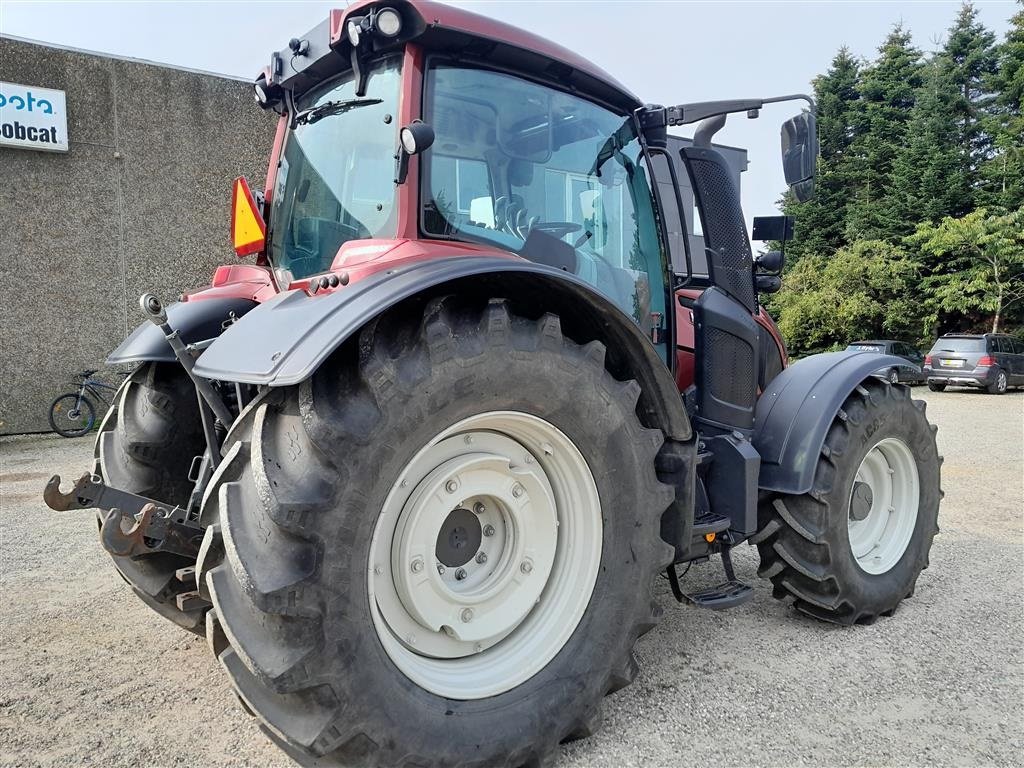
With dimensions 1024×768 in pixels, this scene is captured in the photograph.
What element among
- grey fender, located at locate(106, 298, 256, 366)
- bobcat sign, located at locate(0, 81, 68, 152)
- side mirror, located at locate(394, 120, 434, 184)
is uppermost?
bobcat sign, located at locate(0, 81, 68, 152)

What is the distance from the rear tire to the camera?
19331mm

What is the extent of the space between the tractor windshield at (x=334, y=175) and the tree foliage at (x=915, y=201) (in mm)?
26237

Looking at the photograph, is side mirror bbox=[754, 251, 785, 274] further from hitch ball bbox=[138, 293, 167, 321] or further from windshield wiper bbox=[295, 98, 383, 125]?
hitch ball bbox=[138, 293, 167, 321]

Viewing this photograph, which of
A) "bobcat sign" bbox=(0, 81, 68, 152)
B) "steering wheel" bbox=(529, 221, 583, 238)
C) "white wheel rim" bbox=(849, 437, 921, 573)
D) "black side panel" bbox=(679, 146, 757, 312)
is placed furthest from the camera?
"bobcat sign" bbox=(0, 81, 68, 152)

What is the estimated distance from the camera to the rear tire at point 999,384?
63.4 feet

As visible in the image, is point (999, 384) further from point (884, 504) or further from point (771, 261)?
point (771, 261)

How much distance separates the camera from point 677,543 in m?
2.79

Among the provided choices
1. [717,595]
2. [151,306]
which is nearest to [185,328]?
[151,306]

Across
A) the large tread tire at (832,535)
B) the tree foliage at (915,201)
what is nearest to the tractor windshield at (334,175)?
the large tread tire at (832,535)

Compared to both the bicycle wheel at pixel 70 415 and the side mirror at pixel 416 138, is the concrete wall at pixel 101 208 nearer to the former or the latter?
the bicycle wheel at pixel 70 415

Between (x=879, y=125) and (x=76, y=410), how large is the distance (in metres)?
33.1

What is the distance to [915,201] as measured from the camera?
29656 millimetres

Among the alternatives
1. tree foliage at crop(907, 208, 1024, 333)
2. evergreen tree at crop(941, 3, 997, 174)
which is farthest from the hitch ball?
evergreen tree at crop(941, 3, 997, 174)

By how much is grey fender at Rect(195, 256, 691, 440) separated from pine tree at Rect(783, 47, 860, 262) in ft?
107
